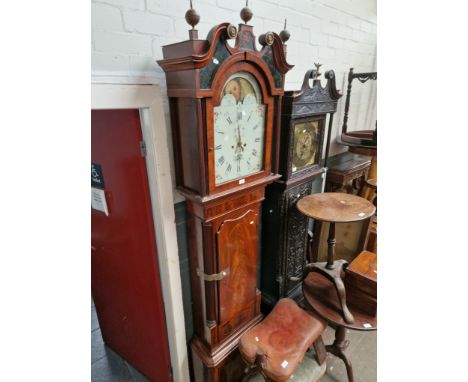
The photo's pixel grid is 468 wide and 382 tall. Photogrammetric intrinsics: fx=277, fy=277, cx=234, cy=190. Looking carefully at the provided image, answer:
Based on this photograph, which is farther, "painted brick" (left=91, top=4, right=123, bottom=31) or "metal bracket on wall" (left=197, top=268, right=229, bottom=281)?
"metal bracket on wall" (left=197, top=268, right=229, bottom=281)

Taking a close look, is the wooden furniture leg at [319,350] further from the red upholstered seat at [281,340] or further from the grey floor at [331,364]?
the grey floor at [331,364]

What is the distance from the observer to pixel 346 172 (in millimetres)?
2100

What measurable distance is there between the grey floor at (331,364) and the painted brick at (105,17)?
1.94 m

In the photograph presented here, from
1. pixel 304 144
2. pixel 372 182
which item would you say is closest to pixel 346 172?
pixel 372 182

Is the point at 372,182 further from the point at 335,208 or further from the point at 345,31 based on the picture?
the point at 345,31

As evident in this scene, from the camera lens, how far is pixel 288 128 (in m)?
1.40

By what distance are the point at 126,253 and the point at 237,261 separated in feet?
1.95

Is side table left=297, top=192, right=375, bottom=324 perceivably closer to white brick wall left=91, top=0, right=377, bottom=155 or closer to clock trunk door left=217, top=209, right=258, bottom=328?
clock trunk door left=217, top=209, right=258, bottom=328

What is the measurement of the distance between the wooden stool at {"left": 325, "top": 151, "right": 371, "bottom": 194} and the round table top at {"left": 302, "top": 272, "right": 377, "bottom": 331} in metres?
0.73

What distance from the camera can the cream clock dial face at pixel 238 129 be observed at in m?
1.01

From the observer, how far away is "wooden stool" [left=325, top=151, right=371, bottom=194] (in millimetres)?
2115

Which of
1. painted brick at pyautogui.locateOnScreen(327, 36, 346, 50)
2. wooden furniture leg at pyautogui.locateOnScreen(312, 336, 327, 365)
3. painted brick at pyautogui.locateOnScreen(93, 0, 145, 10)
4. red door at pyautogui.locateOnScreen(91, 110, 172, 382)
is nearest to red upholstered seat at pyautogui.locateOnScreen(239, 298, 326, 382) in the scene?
wooden furniture leg at pyautogui.locateOnScreen(312, 336, 327, 365)
